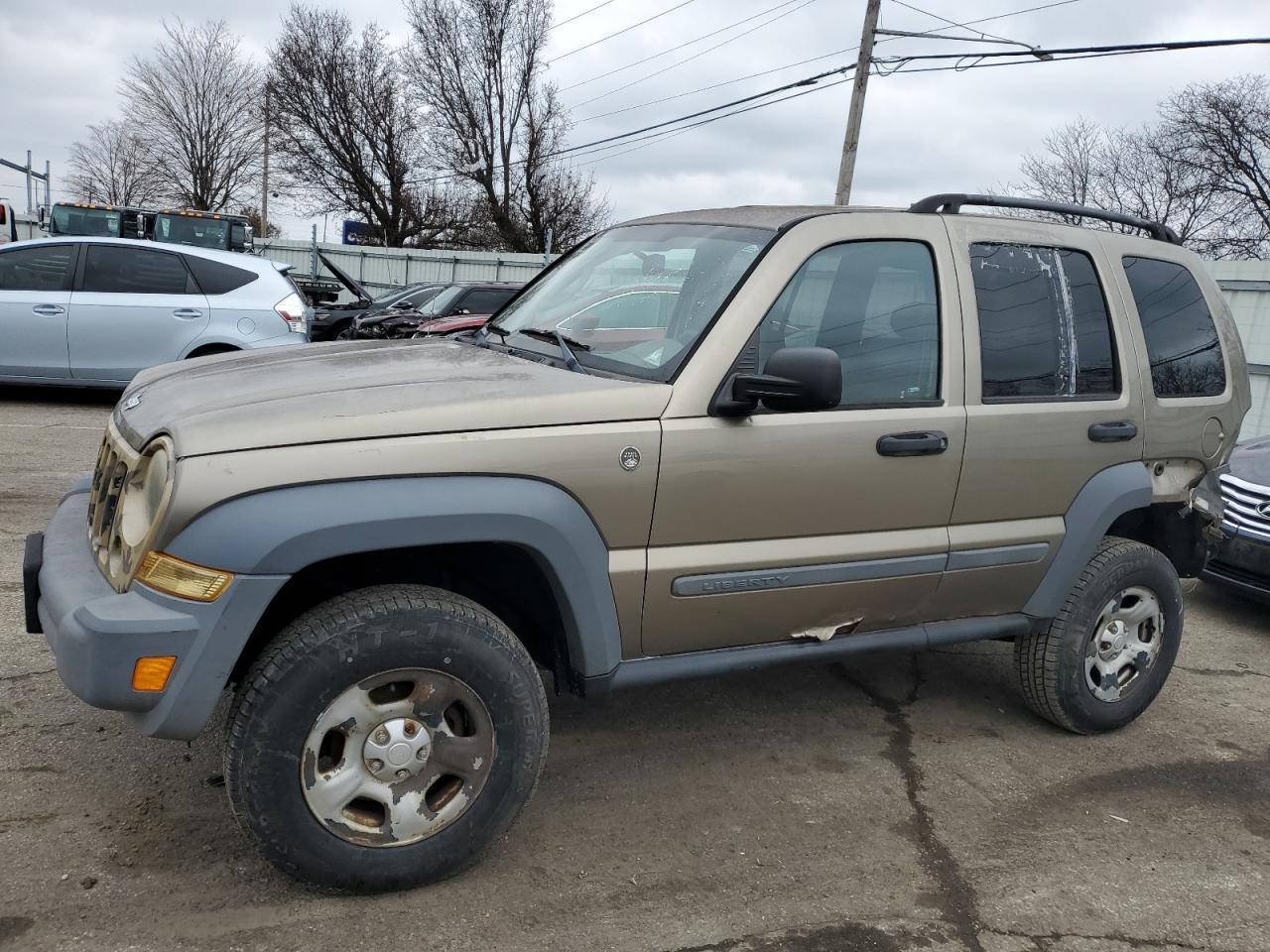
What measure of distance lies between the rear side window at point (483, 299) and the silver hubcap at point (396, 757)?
12.1 metres

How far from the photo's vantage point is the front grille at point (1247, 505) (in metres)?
6.06

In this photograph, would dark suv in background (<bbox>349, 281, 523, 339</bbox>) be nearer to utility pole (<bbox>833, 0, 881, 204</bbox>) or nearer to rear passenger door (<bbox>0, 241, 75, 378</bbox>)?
rear passenger door (<bbox>0, 241, 75, 378</bbox>)

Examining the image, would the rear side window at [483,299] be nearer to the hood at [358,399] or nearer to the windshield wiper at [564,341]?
the windshield wiper at [564,341]

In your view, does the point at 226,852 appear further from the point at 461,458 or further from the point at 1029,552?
the point at 1029,552

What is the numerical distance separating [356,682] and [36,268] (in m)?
9.03

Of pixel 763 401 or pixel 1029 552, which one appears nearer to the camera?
pixel 763 401

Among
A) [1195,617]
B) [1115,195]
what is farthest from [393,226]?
[1195,617]

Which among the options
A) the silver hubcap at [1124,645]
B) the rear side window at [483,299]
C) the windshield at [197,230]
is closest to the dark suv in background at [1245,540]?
the silver hubcap at [1124,645]

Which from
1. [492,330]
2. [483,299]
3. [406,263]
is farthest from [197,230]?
[492,330]

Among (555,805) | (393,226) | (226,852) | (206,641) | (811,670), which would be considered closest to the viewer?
(206,641)

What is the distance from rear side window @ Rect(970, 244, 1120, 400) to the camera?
12.1ft

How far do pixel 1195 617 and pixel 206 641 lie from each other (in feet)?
18.9

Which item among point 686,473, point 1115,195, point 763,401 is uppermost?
point 1115,195

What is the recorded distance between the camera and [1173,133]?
3091cm
